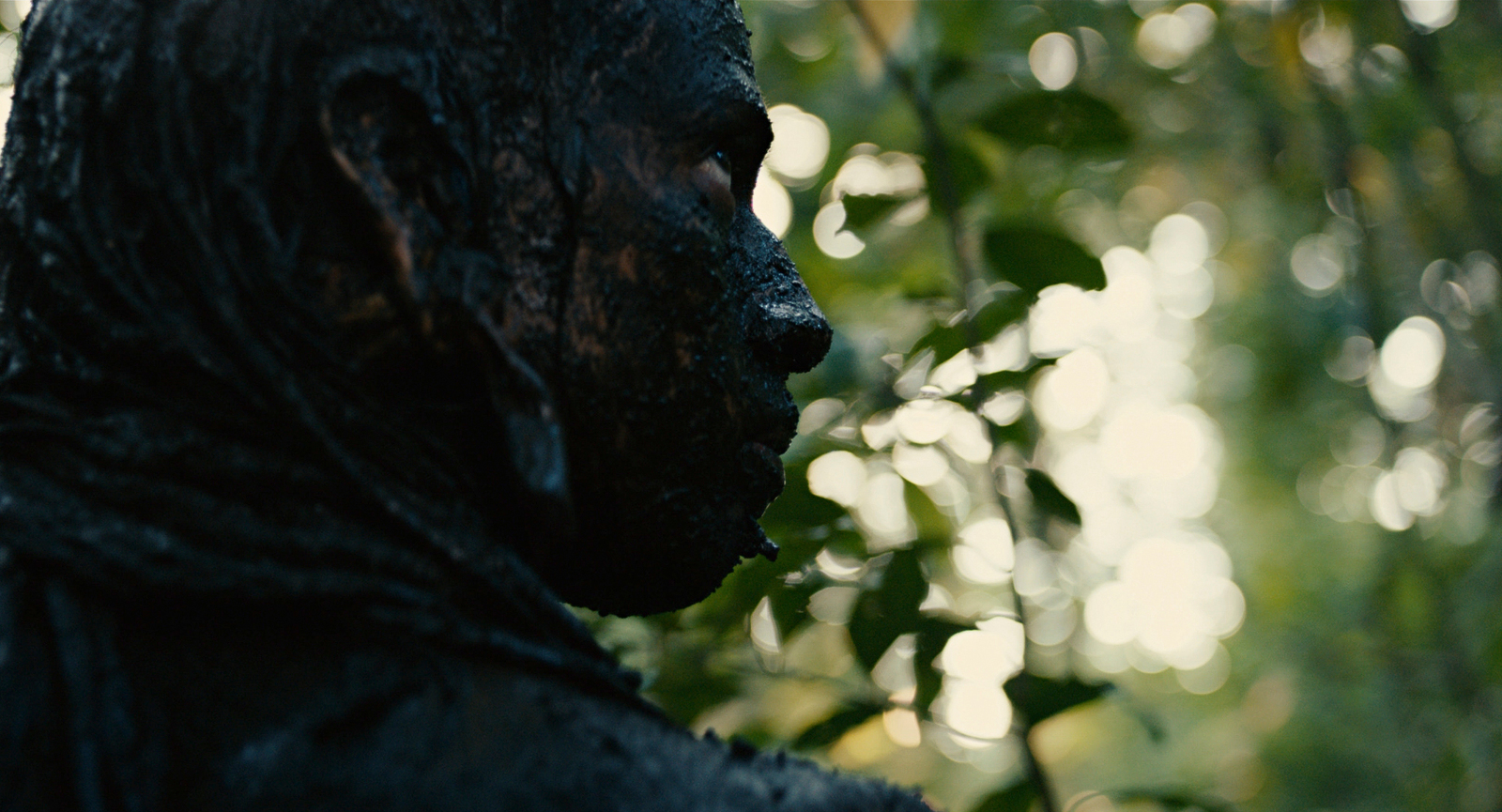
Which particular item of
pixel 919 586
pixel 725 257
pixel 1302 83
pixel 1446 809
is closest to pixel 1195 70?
pixel 1302 83

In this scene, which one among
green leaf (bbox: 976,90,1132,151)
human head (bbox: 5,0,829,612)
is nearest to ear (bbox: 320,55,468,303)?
human head (bbox: 5,0,829,612)

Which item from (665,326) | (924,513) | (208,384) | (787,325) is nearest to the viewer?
(208,384)

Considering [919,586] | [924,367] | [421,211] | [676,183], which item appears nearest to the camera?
[421,211]

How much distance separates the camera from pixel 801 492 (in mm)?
2117

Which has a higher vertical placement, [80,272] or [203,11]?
[203,11]

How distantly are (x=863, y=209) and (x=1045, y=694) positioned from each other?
3.05ft

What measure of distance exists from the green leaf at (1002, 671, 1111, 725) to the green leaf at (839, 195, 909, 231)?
865 millimetres

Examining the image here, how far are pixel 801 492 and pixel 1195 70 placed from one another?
523 cm

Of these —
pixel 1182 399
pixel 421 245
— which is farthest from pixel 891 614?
pixel 1182 399

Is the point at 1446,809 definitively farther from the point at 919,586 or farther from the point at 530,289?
the point at 530,289

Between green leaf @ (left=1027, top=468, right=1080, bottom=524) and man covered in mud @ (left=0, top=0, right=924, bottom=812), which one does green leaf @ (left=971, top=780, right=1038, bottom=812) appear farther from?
man covered in mud @ (left=0, top=0, right=924, bottom=812)

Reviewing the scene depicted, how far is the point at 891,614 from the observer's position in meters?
2.04

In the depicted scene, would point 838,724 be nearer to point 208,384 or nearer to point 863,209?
point 863,209

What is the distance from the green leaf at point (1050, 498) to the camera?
2215mm
